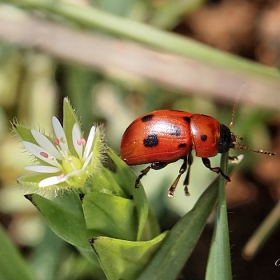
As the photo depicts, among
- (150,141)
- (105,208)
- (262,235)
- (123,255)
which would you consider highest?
(150,141)

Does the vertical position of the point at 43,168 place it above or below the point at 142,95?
below

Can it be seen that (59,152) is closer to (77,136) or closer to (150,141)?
(77,136)

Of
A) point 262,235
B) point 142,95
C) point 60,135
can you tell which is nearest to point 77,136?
point 60,135

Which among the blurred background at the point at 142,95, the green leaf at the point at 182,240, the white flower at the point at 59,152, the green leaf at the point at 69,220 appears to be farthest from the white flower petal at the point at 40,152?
the blurred background at the point at 142,95

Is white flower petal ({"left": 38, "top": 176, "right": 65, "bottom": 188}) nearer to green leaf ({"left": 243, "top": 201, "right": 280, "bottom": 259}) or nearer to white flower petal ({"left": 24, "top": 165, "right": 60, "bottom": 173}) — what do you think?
white flower petal ({"left": 24, "top": 165, "right": 60, "bottom": 173})

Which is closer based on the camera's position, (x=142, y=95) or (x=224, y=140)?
(x=224, y=140)

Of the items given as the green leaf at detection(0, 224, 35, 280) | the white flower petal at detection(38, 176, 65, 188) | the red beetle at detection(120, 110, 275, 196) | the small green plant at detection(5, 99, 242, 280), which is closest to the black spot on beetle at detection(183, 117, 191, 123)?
the red beetle at detection(120, 110, 275, 196)

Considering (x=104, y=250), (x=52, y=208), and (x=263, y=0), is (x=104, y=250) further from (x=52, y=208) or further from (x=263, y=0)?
(x=263, y=0)

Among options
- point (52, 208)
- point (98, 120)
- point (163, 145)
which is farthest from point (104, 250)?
point (98, 120)
